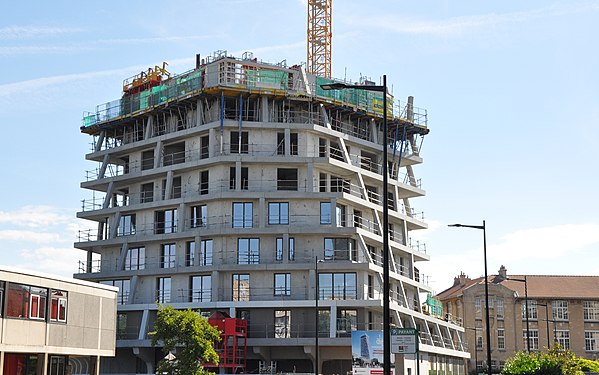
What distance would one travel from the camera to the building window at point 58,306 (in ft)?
147

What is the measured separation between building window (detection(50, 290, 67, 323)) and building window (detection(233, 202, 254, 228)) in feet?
109

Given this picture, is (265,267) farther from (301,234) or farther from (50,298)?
(50,298)

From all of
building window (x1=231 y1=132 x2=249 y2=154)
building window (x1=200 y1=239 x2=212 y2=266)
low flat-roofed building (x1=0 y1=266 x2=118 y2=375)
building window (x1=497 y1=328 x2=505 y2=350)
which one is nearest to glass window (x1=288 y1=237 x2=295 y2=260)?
building window (x1=200 y1=239 x2=212 y2=266)

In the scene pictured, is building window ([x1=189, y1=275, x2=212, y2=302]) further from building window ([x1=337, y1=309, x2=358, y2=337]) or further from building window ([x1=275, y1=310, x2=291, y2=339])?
building window ([x1=337, y1=309, x2=358, y2=337])

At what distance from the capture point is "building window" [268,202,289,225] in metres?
78.4

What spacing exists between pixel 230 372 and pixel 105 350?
2514 cm

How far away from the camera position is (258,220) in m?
77.9

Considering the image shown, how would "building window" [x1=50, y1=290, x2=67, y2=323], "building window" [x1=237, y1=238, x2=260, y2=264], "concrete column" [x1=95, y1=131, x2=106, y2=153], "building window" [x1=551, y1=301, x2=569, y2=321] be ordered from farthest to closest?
"building window" [x1=551, y1=301, x2=569, y2=321] < "concrete column" [x1=95, y1=131, x2=106, y2=153] < "building window" [x1=237, y1=238, x2=260, y2=264] < "building window" [x1=50, y1=290, x2=67, y2=323]

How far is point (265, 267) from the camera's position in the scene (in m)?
76.3

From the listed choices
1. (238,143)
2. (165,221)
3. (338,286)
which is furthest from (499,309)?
(165,221)

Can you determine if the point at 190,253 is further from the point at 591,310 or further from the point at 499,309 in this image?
the point at 591,310

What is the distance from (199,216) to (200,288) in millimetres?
6501

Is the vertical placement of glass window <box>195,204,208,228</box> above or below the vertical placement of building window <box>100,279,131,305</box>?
above

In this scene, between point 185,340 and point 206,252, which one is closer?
point 185,340
